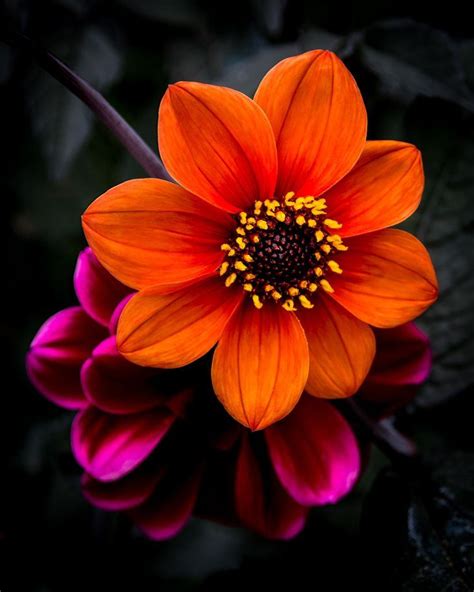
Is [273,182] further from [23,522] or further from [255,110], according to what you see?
[23,522]

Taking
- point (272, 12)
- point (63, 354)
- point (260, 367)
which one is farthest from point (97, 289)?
point (272, 12)

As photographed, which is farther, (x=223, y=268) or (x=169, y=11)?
(x=169, y=11)

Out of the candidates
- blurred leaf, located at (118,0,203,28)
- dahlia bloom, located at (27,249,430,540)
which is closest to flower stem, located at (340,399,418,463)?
dahlia bloom, located at (27,249,430,540)

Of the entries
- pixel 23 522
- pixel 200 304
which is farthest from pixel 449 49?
pixel 23 522

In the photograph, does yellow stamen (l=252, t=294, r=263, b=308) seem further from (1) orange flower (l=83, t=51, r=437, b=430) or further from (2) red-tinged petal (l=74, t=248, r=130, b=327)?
(2) red-tinged petal (l=74, t=248, r=130, b=327)

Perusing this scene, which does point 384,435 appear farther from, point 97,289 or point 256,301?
point 97,289

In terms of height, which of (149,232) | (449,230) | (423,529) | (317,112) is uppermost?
(317,112)
